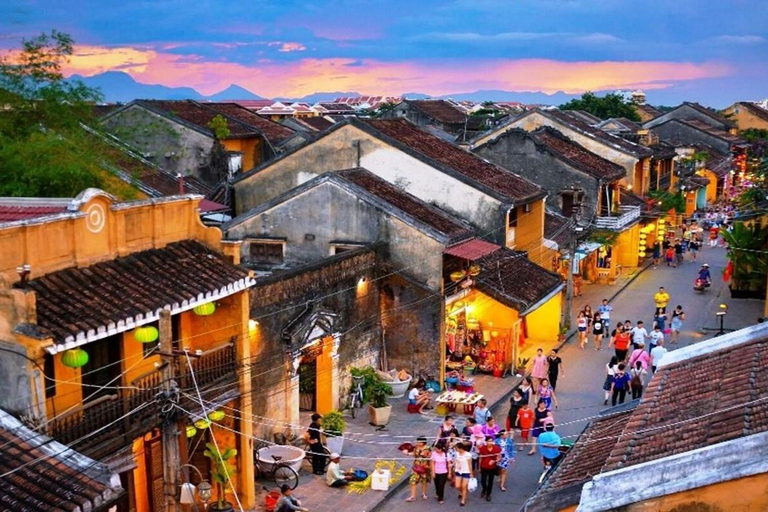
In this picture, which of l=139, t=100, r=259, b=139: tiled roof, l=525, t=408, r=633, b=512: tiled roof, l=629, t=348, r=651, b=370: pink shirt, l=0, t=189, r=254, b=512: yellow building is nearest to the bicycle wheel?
l=0, t=189, r=254, b=512: yellow building

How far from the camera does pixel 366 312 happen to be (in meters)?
21.7

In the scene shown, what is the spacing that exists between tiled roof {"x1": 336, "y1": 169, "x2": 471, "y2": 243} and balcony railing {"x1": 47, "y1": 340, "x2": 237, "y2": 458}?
31.6ft

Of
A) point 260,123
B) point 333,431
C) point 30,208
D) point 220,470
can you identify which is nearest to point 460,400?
point 333,431

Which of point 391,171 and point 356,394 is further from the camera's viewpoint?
point 391,171

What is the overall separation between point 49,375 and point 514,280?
16.0 meters

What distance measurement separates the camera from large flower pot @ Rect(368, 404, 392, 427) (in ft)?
64.6

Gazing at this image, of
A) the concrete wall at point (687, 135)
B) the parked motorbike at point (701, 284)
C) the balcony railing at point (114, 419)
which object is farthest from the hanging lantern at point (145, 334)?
the concrete wall at point (687, 135)

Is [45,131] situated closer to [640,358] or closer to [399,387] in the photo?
[399,387]

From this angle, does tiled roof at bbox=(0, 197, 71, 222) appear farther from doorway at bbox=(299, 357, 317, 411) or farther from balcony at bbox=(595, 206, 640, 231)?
balcony at bbox=(595, 206, 640, 231)

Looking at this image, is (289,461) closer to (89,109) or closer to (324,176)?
(324,176)

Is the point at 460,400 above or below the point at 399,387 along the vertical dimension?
above

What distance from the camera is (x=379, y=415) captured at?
1972 centimetres

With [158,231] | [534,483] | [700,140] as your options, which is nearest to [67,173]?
[158,231]

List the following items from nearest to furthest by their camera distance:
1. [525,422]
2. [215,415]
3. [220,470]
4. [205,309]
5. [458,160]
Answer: [205,309] < [215,415] < [220,470] < [525,422] < [458,160]
